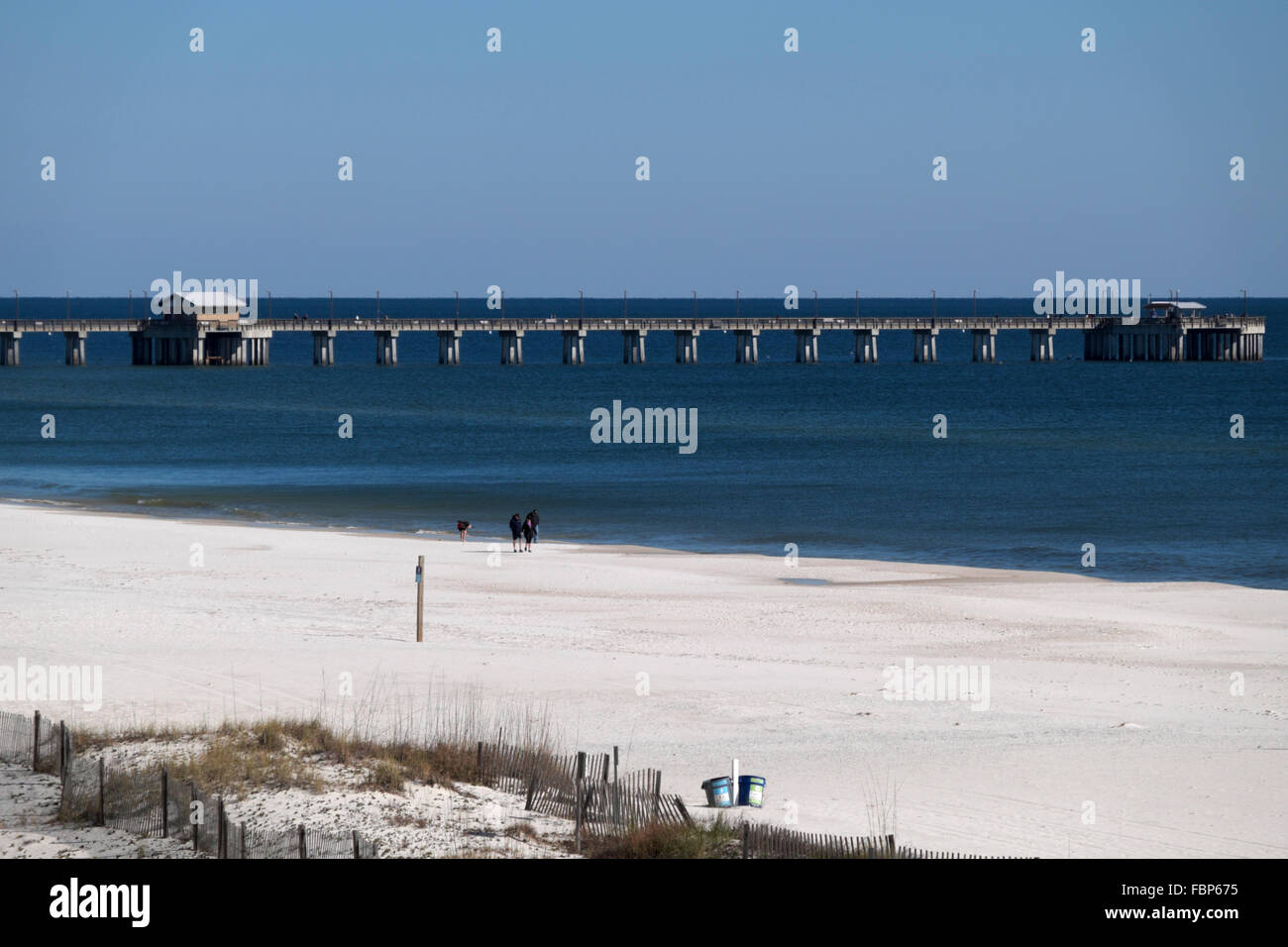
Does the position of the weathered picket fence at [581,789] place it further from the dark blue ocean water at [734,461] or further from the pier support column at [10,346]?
the pier support column at [10,346]

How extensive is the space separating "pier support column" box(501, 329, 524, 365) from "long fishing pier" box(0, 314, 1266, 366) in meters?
0.09

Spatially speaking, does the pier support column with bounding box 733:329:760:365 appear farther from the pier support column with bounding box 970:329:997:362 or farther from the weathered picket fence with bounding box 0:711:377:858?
the weathered picket fence with bounding box 0:711:377:858

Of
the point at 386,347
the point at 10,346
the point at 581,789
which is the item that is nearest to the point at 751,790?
the point at 581,789

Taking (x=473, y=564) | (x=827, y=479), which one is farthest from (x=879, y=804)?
(x=827, y=479)

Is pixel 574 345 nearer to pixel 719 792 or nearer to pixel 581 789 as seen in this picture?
pixel 719 792

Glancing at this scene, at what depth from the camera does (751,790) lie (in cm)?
1595

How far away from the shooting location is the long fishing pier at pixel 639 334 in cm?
13088

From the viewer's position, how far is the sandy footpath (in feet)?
55.1

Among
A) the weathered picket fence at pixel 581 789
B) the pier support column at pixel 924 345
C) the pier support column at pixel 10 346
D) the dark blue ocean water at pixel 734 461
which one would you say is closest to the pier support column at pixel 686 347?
the dark blue ocean water at pixel 734 461

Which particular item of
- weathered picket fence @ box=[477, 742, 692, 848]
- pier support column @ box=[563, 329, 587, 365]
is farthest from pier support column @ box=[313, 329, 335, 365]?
weathered picket fence @ box=[477, 742, 692, 848]

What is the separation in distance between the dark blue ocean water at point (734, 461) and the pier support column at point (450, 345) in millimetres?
7249

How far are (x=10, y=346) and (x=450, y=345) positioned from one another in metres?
38.2
